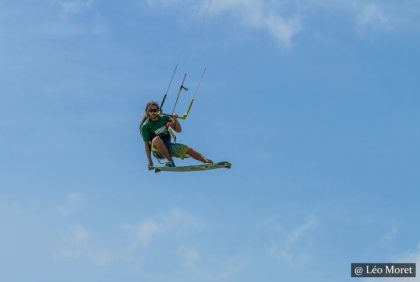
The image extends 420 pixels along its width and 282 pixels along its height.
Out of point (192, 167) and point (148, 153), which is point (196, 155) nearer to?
point (192, 167)

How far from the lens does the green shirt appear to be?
1118 inches

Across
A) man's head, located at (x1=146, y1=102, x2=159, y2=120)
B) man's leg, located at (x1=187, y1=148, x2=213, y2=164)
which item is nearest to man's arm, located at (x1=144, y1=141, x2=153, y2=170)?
man's head, located at (x1=146, y1=102, x2=159, y2=120)

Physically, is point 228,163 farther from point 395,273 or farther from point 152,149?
point 395,273

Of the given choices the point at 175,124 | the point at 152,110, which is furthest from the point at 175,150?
the point at 152,110

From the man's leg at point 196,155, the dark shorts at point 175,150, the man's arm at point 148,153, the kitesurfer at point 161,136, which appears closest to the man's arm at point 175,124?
the kitesurfer at point 161,136

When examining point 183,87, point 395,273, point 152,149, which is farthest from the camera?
point 395,273

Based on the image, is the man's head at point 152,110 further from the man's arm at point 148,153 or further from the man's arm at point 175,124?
the man's arm at point 148,153

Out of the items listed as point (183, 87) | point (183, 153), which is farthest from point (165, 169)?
point (183, 87)

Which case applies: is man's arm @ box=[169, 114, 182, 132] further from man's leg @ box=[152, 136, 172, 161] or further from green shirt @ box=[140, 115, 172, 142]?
man's leg @ box=[152, 136, 172, 161]

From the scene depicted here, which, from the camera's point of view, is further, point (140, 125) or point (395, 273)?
point (395, 273)

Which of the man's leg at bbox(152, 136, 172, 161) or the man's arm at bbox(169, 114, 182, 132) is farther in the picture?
the man's leg at bbox(152, 136, 172, 161)

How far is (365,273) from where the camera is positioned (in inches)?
1553

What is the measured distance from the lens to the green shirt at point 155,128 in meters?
28.4

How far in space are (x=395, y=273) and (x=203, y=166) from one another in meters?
14.0
